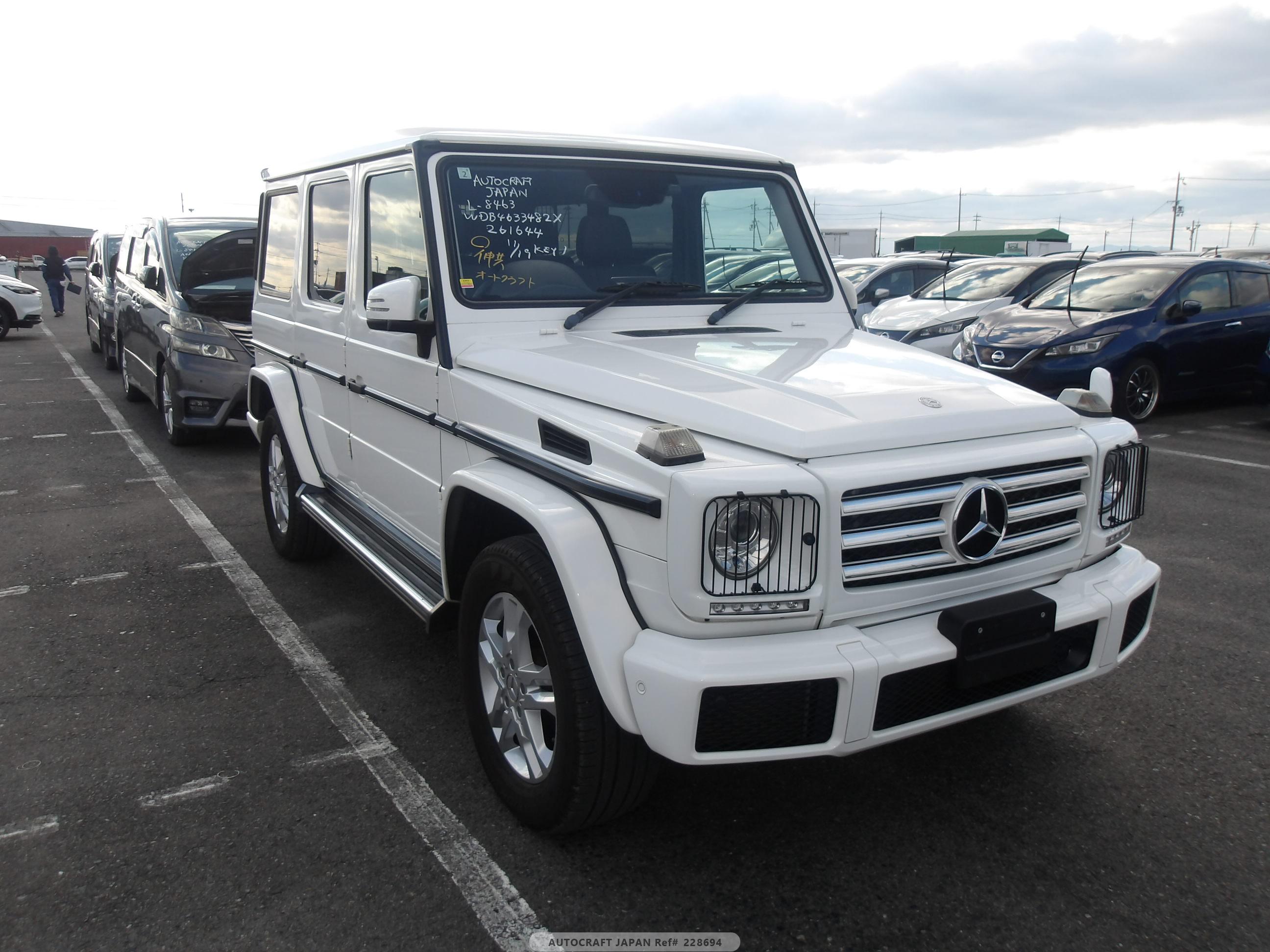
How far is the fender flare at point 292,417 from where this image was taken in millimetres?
4938

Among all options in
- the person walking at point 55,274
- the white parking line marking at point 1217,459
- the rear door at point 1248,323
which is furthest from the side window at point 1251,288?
the person walking at point 55,274

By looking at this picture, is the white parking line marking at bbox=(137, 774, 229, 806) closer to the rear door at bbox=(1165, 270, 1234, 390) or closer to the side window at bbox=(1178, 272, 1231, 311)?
the rear door at bbox=(1165, 270, 1234, 390)

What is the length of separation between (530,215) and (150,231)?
287 inches

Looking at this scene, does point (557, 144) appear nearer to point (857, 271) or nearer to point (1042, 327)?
point (1042, 327)

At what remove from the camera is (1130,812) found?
3023mm

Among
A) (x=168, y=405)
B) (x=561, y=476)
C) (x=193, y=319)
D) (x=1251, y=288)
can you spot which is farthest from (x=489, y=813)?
(x=1251, y=288)

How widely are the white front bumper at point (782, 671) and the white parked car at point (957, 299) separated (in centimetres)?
891

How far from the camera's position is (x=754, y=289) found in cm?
395

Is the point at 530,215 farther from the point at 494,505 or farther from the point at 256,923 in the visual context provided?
the point at 256,923

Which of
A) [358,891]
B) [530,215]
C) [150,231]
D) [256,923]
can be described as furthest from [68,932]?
[150,231]

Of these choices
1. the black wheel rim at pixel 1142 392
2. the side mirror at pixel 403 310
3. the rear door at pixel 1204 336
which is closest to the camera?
the side mirror at pixel 403 310

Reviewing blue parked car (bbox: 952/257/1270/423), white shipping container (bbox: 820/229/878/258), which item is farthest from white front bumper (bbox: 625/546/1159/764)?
white shipping container (bbox: 820/229/878/258)

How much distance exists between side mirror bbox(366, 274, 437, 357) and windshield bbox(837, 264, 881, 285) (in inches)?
416

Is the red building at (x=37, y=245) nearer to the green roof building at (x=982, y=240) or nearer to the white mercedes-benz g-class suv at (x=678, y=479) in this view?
the green roof building at (x=982, y=240)
